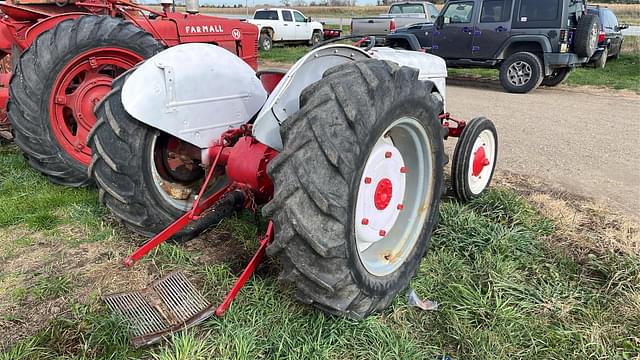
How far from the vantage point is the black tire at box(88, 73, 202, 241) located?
266cm

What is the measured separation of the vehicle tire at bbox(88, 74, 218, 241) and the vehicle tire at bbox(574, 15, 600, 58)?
392 inches

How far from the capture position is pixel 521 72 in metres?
10.7

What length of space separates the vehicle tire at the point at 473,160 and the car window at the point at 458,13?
26.6 feet

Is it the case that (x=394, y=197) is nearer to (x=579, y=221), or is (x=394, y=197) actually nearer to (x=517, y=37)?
(x=579, y=221)

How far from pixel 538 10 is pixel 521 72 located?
1.31 metres

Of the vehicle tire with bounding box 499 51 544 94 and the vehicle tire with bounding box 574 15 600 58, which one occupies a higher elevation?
the vehicle tire with bounding box 574 15 600 58

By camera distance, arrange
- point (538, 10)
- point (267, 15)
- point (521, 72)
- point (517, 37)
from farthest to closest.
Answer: point (267, 15)
point (521, 72)
point (517, 37)
point (538, 10)

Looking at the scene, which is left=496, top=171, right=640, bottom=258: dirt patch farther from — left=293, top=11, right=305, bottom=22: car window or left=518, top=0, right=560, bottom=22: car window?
left=293, top=11, right=305, bottom=22: car window

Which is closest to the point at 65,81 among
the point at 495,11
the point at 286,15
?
the point at 495,11

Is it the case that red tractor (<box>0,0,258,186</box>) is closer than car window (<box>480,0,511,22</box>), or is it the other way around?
red tractor (<box>0,0,258,186</box>)

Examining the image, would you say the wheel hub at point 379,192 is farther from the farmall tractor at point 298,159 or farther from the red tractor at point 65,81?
the red tractor at point 65,81

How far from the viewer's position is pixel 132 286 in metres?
2.74

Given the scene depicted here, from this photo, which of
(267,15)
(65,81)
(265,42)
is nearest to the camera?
(65,81)

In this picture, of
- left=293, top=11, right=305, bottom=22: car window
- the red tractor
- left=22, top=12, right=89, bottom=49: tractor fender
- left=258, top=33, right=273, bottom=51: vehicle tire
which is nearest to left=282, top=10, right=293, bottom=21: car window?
left=293, top=11, right=305, bottom=22: car window
